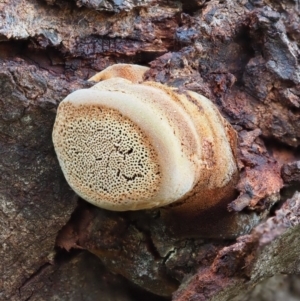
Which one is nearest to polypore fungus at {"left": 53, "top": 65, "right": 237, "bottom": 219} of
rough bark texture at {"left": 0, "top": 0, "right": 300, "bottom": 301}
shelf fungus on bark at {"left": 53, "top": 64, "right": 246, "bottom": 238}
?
shelf fungus on bark at {"left": 53, "top": 64, "right": 246, "bottom": 238}

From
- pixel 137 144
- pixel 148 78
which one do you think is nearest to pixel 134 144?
pixel 137 144

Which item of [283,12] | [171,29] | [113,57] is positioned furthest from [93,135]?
[283,12]

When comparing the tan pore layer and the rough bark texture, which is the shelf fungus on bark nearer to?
the tan pore layer

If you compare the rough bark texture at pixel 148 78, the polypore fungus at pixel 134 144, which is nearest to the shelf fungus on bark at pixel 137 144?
the polypore fungus at pixel 134 144

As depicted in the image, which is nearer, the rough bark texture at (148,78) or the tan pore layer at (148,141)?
the tan pore layer at (148,141)

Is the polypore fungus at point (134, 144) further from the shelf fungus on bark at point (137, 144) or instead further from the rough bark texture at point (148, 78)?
the rough bark texture at point (148, 78)

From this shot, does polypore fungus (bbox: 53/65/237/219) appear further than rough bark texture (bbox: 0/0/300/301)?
No

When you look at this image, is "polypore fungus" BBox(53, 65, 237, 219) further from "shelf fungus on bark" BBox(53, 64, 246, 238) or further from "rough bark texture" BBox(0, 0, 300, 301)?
"rough bark texture" BBox(0, 0, 300, 301)
